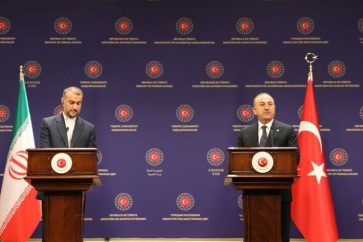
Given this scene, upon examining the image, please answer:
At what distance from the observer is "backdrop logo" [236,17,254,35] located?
5.80 meters

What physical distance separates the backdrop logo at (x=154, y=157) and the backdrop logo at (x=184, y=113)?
16.2 inches

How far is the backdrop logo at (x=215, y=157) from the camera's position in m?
5.71

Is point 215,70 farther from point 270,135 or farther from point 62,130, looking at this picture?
point 62,130

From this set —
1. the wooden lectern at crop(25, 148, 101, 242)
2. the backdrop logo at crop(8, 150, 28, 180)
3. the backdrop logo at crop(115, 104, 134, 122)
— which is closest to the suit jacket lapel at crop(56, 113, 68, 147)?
the wooden lectern at crop(25, 148, 101, 242)

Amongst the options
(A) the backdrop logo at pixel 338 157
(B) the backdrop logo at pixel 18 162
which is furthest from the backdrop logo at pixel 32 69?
(A) the backdrop logo at pixel 338 157

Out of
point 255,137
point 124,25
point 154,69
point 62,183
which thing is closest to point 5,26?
point 124,25

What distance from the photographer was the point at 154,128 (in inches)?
227

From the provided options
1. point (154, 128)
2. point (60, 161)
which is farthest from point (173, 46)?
point (60, 161)

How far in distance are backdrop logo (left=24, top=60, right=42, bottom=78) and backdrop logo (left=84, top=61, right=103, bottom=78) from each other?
0.49m

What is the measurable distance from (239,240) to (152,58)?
207cm

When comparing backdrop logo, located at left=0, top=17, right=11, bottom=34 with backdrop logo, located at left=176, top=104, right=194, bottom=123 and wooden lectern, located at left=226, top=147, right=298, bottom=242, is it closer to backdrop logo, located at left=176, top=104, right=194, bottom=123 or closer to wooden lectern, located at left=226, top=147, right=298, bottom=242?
backdrop logo, located at left=176, top=104, right=194, bottom=123

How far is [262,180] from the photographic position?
3709 millimetres

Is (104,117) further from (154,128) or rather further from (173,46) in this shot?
(173,46)

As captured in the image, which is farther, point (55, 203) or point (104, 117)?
point (104, 117)
